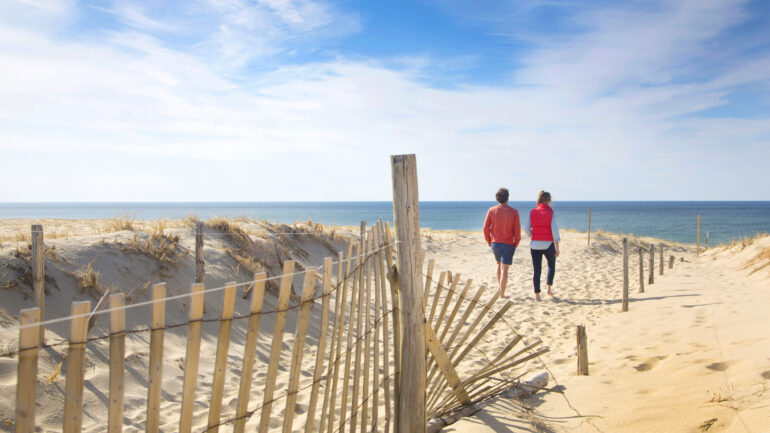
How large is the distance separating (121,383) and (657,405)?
11.0ft

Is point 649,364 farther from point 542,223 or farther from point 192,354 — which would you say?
point 192,354

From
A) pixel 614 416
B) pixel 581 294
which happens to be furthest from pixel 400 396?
pixel 581 294

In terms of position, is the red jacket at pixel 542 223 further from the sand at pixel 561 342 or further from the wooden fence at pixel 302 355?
the wooden fence at pixel 302 355

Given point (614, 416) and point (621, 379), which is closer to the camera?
point (614, 416)

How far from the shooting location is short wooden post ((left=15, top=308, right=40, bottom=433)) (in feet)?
4.35

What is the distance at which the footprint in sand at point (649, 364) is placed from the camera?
4.09 metres

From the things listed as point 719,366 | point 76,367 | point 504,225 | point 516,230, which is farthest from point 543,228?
point 76,367

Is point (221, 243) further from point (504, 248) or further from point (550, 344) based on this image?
point (550, 344)

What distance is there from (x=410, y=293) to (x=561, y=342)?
3.68m

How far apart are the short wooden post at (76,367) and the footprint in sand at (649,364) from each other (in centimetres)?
432

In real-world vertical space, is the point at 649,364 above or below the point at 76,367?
below

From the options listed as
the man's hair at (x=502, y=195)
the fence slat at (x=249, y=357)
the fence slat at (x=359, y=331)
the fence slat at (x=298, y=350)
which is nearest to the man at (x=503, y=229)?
the man's hair at (x=502, y=195)

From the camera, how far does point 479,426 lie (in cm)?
323

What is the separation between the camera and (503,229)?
22.6ft
